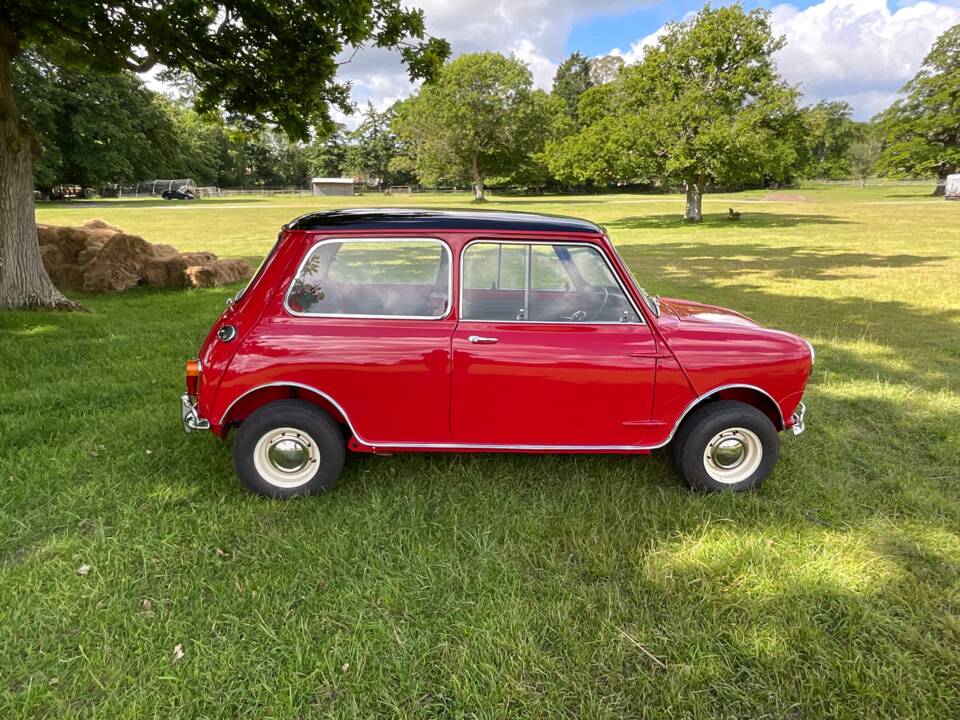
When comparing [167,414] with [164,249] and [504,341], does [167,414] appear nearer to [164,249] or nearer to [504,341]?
[504,341]

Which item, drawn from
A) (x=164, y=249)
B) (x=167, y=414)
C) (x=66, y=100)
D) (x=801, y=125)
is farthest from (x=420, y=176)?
(x=167, y=414)

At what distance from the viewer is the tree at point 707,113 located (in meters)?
23.6

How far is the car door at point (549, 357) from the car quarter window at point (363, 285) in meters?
0.18

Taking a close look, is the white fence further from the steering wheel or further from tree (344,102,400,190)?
the steering wheel

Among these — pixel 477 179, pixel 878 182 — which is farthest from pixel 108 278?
pixel 878 182

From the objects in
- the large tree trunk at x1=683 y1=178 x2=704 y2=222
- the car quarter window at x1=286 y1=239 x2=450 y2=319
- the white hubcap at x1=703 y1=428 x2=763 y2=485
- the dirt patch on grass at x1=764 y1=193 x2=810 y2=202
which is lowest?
the white hubcap at x1=703 y1=428 x2=763 y2=485

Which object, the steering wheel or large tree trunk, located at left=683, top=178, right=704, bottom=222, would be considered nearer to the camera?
the steering wheel

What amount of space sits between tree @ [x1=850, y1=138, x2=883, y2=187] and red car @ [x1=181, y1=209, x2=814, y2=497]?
10411 cm

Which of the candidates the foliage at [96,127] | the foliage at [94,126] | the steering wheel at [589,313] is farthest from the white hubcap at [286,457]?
the foliage at [96,127]

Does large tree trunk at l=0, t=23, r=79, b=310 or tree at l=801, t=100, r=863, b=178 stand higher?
tree at l=801, t=100, r=863, b=178

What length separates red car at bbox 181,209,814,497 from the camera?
3.37 m

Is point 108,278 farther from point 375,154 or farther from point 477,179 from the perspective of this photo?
point 375,154

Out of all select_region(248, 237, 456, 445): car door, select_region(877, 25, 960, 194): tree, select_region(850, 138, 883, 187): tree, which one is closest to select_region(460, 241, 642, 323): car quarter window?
select_region(248, 237, 456, 445): car door

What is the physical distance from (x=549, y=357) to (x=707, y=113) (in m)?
25.0
